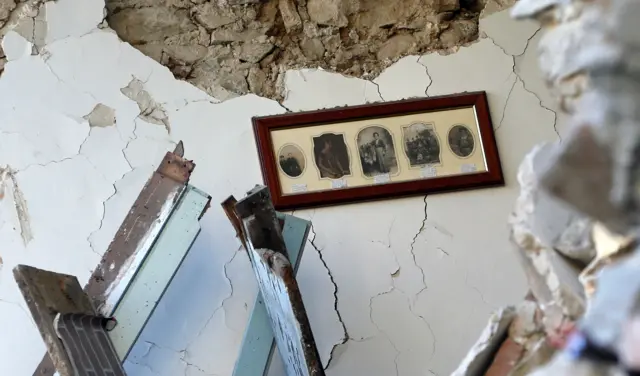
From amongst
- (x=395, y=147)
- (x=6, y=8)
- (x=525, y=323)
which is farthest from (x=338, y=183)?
(x=525, y=323)

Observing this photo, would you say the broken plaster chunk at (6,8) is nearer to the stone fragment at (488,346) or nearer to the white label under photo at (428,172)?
the white label under photo at (428,172)

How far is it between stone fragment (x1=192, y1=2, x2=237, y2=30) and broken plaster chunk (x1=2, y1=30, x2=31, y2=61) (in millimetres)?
475

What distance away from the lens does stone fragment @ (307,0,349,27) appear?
2.16 meters

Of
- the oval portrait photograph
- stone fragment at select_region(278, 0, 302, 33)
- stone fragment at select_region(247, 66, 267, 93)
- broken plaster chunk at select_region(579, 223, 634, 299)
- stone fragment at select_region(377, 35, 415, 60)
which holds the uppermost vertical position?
stone fragment at select_region(278, 0, 302, 33)

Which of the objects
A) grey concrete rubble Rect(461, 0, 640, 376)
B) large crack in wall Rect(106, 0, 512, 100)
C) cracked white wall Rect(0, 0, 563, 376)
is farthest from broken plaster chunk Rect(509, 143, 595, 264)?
large crack in wall Rect(106, 0, 512, 100)

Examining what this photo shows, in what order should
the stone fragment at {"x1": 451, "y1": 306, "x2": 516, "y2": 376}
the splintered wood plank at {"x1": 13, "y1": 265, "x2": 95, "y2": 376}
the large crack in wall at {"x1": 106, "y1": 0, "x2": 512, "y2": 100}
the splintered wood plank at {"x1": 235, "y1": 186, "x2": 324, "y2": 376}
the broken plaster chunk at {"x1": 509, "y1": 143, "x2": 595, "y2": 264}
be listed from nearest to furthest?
the broken plaster chunk at {"x1": 509, "y1": 143, "x2": 595, "y2": 264}, the stone fragment at {"x1": 451, "y1": 306, "x2": 516, "y2": 376}, the splintered wood plank at {"x1": 13, "y1": 265, "x2": 95, "y2": 376}, the splintered wood plank at {"x1": 235, "y1": 186, "x2": 324, "y2": 376}, the large crack in wall at {"x1": 106, "y1": 0, "x2": 512, "y2": 100}

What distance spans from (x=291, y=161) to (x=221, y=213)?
0.76ft

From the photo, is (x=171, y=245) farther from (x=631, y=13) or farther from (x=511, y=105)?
(x=631, y=13)

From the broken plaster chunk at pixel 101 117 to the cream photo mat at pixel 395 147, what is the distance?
1.45 feet

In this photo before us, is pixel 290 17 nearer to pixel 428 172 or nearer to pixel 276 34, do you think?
pixel 276 34

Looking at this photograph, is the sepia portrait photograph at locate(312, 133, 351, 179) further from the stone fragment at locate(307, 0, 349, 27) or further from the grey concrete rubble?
the grey concrete rubble

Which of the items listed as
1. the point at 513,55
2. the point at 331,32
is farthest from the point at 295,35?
the point at 513,55

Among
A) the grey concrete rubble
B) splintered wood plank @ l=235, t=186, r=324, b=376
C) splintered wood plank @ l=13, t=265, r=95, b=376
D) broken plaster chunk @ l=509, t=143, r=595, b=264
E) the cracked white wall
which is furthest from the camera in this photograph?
the cracked white wall

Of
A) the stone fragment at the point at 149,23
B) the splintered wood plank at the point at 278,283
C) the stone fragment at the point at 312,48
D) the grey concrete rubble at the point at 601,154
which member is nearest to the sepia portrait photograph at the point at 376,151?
the stone fragment at the point at 312,48
